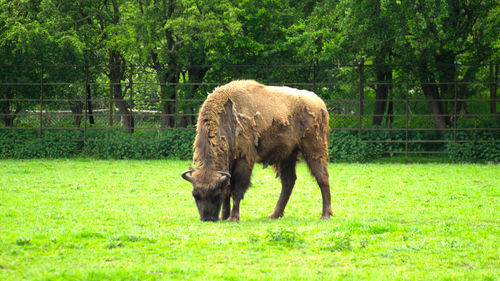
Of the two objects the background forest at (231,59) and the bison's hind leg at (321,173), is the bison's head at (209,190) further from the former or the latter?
the background forest at (231,59)

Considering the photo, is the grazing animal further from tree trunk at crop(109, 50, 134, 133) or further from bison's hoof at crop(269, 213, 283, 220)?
A: tree trunk at crop(109, 50, 134, 133)

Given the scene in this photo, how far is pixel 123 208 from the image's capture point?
462 inches

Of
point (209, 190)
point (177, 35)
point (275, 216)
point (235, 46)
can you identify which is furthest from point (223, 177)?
point (177, 35)

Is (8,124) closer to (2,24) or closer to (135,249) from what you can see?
(2,24)

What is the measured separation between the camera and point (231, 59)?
2600 cm

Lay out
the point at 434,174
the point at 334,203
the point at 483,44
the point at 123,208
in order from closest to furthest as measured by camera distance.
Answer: the point at 123,208 → the point at 334,203 → the point at 434,174 → the point at 483,44

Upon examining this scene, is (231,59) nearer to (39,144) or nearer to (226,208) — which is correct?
(39,144)

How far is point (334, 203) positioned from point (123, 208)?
13.8 ft

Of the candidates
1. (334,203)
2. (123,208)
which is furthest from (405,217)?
(123,208)

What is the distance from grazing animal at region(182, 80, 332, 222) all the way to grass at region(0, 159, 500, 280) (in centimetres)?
48

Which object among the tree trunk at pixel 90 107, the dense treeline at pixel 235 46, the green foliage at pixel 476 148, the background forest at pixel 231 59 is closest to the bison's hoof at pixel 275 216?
the dense treeline at pixel 235 46

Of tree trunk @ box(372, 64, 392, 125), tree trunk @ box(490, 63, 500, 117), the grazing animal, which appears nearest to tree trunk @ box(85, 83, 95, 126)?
tree trunk @ box(372, 64, 392, 125)

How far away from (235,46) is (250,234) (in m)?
17.3

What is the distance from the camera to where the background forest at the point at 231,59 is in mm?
24031
